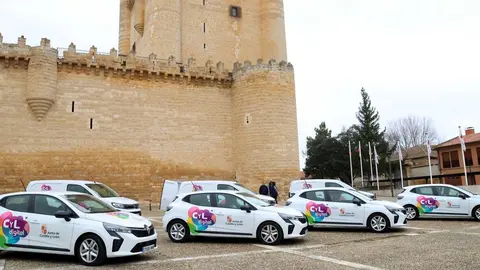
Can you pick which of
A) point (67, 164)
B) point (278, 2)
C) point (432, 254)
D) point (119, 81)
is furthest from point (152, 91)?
point (432, 254)

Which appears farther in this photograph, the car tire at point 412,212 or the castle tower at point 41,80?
the castle tower at point 41,80

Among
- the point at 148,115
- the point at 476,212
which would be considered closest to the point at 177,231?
the point at 476,212

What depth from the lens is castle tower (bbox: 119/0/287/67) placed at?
25750 millimetres

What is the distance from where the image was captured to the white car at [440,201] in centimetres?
1305

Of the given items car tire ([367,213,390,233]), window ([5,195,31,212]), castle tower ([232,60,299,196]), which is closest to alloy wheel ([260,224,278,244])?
car tire ([367,213,390,233])

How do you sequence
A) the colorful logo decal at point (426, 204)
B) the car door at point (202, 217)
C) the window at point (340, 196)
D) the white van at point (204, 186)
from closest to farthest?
the car door at point (202, 217)
the window at point (340, 196)
the colorful logo decal at point (426, 204)
the white van at point (204, 186)

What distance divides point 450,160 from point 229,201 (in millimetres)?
37133

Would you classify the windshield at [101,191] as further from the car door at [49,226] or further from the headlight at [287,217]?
the headlight at [287,217]

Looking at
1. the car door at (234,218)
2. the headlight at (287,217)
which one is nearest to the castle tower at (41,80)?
the car door at (234,218)

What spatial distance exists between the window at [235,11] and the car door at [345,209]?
20.7 metres

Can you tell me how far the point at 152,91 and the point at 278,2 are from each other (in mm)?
12734

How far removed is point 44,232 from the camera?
7.31 m

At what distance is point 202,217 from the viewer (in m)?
9.54

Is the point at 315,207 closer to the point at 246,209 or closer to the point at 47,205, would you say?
the point at 246,209
